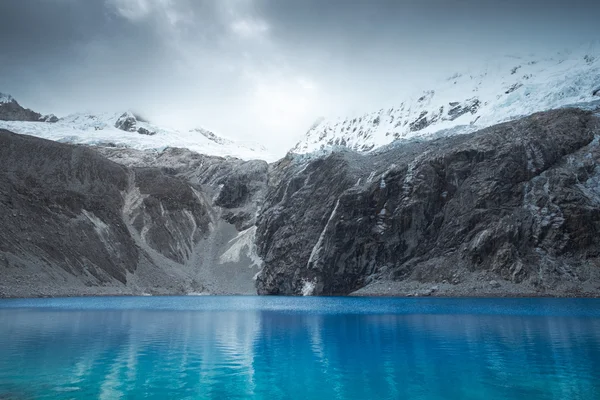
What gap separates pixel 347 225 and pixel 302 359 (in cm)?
7490

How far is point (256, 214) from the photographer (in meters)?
133

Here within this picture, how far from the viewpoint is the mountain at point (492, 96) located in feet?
370

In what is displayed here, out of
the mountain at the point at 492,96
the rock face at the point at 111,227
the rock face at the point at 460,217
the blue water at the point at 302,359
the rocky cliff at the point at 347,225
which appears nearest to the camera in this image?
the blue water at the point at 302,359

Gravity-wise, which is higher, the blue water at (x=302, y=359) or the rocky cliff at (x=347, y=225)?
the rocky cliff at (x=347, y=225)

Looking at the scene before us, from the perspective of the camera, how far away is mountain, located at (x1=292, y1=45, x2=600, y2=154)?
113 meters

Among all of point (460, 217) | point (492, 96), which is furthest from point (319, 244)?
point (492, 96)

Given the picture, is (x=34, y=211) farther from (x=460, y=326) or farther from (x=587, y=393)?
(x=587, y=393)

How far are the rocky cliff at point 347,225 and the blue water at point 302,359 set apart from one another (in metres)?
42.9

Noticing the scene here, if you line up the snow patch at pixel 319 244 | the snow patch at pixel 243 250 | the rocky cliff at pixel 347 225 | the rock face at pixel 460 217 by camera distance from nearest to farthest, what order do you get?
the rocky cliff at pixel 347 225, the rock face at pixel 460 217, the snow patch at pixel 319 244, the snow patch at pixel 243 250

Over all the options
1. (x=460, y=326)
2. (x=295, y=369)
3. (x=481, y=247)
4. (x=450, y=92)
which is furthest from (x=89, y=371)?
(x=450, y=92)

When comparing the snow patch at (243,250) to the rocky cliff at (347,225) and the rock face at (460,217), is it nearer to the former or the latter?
the rocky cliff at (347,225)

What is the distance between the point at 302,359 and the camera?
78.8ft

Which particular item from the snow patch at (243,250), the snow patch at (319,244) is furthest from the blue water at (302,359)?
the snow patch at (243,250)

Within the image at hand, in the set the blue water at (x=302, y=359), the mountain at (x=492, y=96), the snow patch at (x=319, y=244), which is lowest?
the blue water at (x=302, y=359)
